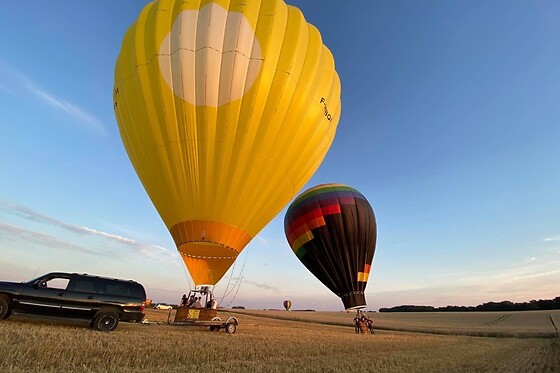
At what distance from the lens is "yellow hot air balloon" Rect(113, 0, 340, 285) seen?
1207 cm

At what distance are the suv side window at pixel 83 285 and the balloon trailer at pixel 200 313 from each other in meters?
3.27

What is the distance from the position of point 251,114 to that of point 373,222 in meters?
16.2

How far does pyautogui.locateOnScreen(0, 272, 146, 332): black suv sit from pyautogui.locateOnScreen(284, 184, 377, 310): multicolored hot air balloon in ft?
46.0

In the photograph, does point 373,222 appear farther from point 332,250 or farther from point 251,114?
point 251,114

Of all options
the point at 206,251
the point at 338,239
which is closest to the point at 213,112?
the point at 206,251

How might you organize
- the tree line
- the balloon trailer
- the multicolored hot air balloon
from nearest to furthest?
the balloon trailer < the multicolored hot air balloon < the tree line

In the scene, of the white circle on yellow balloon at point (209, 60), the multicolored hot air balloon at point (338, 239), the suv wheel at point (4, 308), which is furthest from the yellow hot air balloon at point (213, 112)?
the multicolored hot air balloon at point (338, 239)

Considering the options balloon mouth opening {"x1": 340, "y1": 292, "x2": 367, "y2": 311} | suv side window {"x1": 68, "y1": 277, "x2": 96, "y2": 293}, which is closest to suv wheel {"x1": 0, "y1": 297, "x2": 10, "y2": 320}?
suv side window {"x1": 68, "y1": 277, "x2": 96, "y2": 293}

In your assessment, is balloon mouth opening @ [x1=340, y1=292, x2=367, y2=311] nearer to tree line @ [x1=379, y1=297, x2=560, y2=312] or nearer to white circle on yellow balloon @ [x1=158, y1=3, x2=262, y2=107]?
white circle on yellow balloon @ [x1=158, y1=3, x2=262, y2=107]

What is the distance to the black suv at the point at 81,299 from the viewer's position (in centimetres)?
966

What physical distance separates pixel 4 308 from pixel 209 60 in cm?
1001

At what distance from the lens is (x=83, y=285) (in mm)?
10836

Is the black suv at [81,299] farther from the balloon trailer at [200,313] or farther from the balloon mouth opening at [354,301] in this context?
the balloon mouth opening at [354,301]

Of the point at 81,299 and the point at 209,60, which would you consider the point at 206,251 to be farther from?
the point at 209,60
